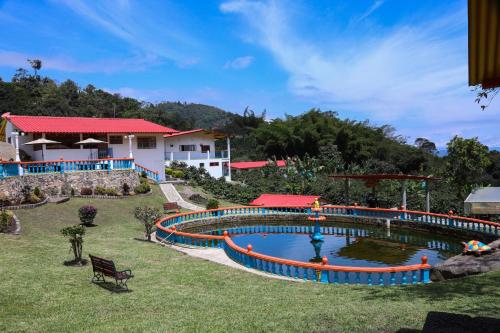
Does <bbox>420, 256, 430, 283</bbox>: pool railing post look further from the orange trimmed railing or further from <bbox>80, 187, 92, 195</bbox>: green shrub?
<bbox>80, 187, 92, 195</bbox>: green shrub

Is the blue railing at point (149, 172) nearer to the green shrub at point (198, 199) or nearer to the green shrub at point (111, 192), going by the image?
the green shrub at point (198, 199)

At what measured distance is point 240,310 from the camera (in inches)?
355

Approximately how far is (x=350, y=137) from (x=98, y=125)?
38.0 meters

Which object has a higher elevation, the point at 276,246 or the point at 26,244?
the point at 26,244

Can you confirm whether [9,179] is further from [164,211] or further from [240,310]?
[240,310]

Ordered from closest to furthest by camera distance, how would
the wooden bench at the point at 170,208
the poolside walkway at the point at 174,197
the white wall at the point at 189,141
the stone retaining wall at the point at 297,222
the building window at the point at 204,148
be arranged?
1. the stone retaining wall at the point at 297,222
2. the wooden bench at the point at 170,208
3. the poolside walkway at the point at 174,197
4. the white wall at the point at 189,141
5. the building window at the point at 204,148

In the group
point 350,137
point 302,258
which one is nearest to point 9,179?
point 302,258

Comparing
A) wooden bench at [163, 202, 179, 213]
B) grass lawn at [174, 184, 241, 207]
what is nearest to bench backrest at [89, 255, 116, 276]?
wooden bench at [163, 202, 179, 213]

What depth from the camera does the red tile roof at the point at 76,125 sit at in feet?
108

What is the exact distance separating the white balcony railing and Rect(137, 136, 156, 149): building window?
183 inches

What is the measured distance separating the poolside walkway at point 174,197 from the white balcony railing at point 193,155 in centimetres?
855

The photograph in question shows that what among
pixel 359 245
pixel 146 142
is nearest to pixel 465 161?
pixel 359 245

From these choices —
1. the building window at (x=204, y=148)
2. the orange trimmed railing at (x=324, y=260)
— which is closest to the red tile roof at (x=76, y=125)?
the building window at (x=204, y=148)

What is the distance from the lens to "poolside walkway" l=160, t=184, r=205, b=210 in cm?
3066
